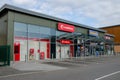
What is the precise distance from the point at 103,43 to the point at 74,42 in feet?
34.7

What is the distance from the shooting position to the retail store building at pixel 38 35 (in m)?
26.1

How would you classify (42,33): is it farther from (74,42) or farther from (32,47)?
(74,42)

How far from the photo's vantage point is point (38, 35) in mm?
29656

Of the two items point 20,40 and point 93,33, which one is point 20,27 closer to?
point 20,40

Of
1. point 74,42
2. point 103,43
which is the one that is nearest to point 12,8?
point 74,42

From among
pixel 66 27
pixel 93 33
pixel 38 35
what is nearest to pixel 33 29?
pixel 38 35

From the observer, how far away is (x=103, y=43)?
44906 mm

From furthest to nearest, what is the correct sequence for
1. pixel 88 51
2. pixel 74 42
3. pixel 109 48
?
pixel 109 48, pixel 88 51, pixel 74 42

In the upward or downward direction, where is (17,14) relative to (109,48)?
upward

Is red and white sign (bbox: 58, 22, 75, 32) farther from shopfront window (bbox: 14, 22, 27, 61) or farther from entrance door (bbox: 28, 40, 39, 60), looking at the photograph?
shopfront window (bbox: 14, 22, 27, 61)

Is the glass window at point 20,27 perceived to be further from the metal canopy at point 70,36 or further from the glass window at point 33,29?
the metal canopy at point 70,36

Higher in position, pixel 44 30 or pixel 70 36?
pixel 44 30

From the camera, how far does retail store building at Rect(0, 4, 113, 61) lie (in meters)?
26.1

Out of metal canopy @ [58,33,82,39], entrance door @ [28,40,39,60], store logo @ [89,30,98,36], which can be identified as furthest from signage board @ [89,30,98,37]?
entrance door @ [28,40,39,60]
